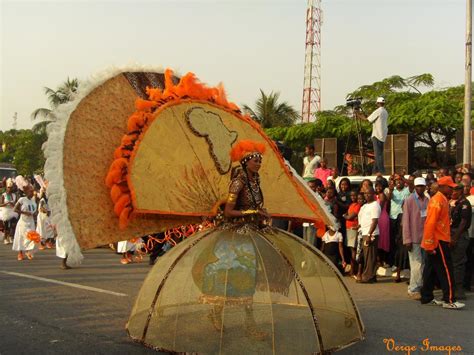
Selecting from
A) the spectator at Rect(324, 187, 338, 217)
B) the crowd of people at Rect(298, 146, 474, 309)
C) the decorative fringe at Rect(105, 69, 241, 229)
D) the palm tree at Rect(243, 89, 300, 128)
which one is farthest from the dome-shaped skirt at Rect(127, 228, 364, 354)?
the palm tree at Rect(243, 89, 300, 128)

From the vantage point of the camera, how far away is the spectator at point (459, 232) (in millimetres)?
8773

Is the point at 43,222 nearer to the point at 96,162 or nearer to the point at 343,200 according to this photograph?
the point at 343,200

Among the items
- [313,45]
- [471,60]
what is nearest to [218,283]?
[471,60]

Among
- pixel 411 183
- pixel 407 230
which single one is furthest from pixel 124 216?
pixel 411 183

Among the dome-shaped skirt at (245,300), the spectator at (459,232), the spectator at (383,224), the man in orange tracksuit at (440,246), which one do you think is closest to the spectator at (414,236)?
the spectator at (459,232)

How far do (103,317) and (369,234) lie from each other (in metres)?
5.17

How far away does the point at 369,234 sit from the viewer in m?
10.2

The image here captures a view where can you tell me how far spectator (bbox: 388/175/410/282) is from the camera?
10.2 m

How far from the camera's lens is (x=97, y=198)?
5199mm

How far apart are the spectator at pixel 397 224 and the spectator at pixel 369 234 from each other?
1.33ft

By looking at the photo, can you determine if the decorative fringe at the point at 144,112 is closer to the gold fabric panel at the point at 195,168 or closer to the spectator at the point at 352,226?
the gold fabric panel at the point at 195,168

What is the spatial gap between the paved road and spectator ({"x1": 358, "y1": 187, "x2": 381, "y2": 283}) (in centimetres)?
27

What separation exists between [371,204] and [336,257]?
1496 millimetres

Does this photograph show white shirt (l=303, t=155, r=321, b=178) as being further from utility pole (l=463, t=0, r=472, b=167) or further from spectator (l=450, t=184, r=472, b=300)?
spectator (l=450, t=184, r=472, b=300)
